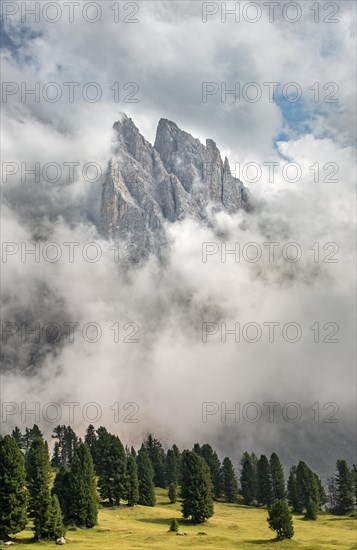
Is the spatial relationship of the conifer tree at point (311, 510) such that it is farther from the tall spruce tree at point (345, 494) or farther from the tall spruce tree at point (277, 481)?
the tall spruce tree at point (277, 481)

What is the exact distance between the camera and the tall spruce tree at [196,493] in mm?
107688

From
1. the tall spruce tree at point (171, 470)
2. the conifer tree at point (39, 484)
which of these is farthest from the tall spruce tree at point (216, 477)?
the conifer tree at point (39, 484)

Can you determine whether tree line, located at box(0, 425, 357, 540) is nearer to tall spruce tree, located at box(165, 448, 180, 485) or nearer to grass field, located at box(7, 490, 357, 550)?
tall spruce tree, located at box(165, 448, 180, 485)

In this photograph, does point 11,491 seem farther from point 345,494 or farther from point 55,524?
point 345,494

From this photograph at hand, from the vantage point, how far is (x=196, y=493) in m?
109

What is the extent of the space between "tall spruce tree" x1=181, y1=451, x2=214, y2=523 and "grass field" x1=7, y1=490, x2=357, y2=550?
2147 millimetres

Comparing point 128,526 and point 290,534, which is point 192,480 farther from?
point 290,534

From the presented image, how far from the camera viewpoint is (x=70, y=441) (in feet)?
632

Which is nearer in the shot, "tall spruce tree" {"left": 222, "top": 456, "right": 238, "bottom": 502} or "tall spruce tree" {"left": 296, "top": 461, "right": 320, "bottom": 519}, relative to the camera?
"tall spruce tree" {"left": 296, "top": 461, "right": 320, "bottom": 519}

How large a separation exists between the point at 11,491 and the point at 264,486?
10402 centimetres

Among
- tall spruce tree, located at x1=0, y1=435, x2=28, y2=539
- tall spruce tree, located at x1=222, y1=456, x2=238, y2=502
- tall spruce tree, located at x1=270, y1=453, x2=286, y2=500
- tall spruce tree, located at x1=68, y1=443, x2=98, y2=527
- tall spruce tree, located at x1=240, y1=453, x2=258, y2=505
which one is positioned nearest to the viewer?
tall spruce tree, located at x1=0, y1=435, x2=28, y2=539

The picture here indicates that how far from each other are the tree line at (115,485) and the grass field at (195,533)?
3.27 meters

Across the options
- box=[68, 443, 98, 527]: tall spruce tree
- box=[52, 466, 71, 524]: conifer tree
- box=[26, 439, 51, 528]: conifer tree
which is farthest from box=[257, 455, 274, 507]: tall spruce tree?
box=[26, 439, 51, 528]: conifer tree

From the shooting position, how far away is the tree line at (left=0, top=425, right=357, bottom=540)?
3073 inches
